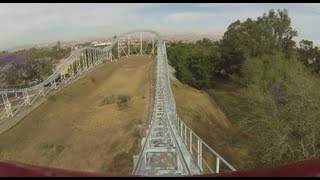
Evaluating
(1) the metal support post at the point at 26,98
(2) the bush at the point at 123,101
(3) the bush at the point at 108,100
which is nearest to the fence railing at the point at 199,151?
(1) the metal support post at the point at 26,98

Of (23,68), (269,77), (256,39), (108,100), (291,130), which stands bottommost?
(108,100)

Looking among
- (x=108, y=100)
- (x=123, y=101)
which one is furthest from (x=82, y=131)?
(x=108, y=100)

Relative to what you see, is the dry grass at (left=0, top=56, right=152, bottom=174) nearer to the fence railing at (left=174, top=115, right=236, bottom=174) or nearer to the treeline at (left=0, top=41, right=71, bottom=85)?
the treeline at (left=0, top=41, right=71, bottom=85)

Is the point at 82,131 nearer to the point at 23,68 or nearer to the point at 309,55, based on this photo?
the point at 23,68

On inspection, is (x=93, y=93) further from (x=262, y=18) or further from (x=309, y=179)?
(x=309, y=179)

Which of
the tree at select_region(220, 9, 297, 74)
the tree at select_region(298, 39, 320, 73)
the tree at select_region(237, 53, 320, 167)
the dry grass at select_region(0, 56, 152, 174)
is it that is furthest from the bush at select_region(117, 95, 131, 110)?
the tree at select_region(237, 53, 320, 167)

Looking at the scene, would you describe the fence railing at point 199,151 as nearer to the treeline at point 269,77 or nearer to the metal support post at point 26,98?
the treeline at point 269,77

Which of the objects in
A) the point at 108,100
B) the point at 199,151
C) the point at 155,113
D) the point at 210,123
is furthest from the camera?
the point at 108,100
